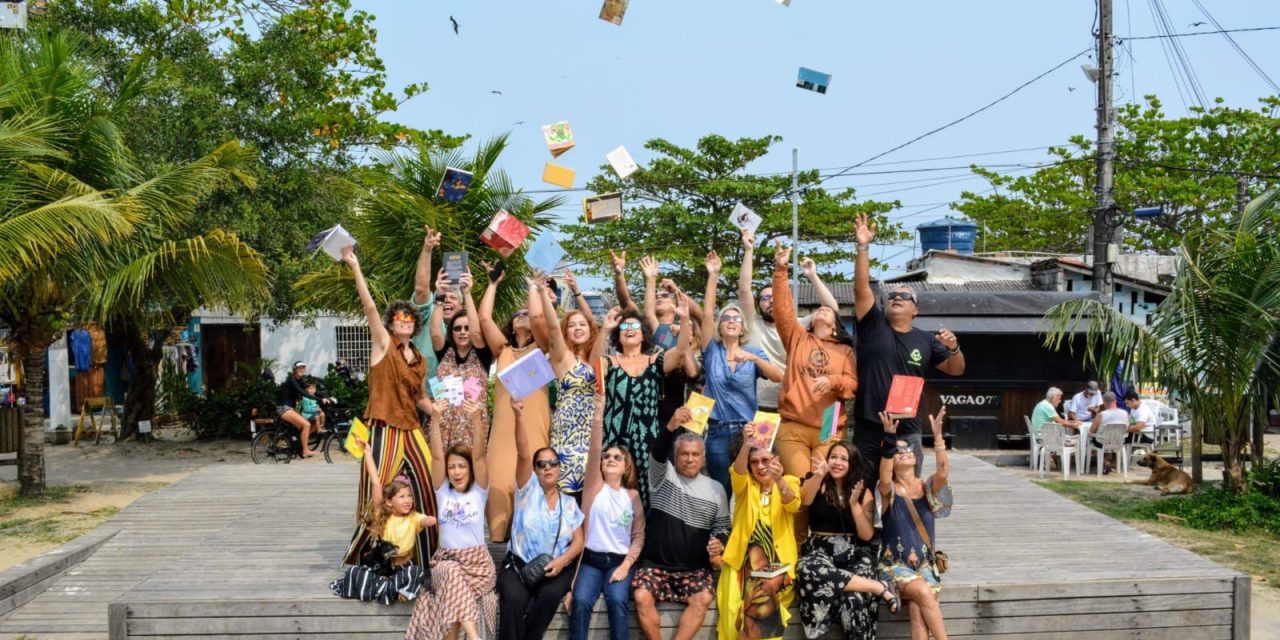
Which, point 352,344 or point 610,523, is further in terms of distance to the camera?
point 352,344

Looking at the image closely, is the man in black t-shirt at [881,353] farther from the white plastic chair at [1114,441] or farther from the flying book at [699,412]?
the white plastic chair at [1114,441]

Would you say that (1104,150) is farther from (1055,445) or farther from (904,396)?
(904,396)

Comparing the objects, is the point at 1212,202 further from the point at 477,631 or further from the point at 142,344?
the point at 477,631

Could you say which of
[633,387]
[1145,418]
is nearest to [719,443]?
[633,387]

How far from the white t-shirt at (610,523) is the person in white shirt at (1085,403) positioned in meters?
11.9

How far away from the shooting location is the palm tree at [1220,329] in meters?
10.5

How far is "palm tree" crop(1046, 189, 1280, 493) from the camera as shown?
10.5 m

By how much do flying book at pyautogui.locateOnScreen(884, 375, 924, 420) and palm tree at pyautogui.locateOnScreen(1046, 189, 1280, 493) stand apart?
5212 mm

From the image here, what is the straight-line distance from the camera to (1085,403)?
16.8m

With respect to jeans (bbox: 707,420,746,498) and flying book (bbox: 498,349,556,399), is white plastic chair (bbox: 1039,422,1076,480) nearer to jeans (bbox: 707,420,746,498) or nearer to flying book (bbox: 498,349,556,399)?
jeans (bbox: 707,420,746,498)

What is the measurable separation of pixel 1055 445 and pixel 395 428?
1094cm

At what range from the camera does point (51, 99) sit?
38.7ft

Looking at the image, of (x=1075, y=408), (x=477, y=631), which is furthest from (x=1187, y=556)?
(x=1075, y=408)

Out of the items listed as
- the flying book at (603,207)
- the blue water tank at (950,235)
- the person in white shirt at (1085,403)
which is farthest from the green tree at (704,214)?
the flying book at (603,207)
